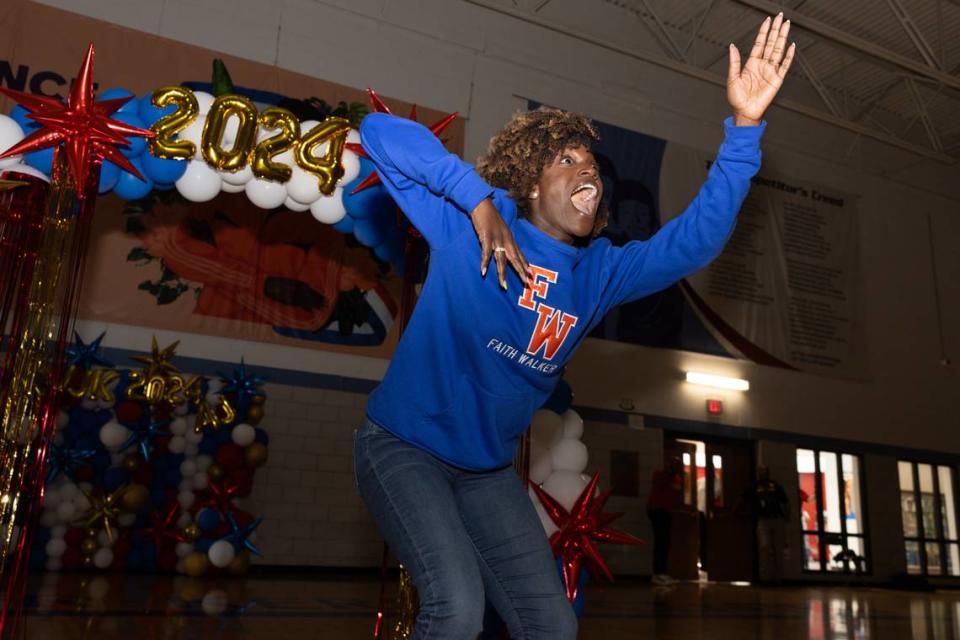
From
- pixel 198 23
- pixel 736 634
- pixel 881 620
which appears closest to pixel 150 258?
pixel 198 23

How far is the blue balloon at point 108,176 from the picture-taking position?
3.38 metres

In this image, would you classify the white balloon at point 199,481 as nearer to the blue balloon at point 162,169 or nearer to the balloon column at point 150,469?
the balloon column at point 150,469

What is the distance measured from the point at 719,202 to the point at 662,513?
803 cm

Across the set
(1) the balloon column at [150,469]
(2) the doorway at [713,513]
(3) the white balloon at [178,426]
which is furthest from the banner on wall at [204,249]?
(2) the doorway at [713,513]

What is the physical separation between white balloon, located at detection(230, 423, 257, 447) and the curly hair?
5.40m

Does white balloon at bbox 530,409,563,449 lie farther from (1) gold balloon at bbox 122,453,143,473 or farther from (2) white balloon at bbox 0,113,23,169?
(1) gold balloon at bbox 122,453,143,473

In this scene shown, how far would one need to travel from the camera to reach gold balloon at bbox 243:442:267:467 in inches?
268

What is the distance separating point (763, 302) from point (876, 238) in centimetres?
294

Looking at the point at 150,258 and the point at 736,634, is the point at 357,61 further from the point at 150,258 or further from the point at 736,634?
the point at 736,634

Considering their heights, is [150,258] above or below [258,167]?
above

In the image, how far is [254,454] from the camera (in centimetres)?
682

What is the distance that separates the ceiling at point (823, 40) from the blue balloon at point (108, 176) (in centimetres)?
658

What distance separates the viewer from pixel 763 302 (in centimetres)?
1028

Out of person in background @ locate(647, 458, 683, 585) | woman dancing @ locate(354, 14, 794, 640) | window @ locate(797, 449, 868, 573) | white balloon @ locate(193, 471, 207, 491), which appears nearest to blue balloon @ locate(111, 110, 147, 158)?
woman dancing @ locate(354, 14, 794, 640)
